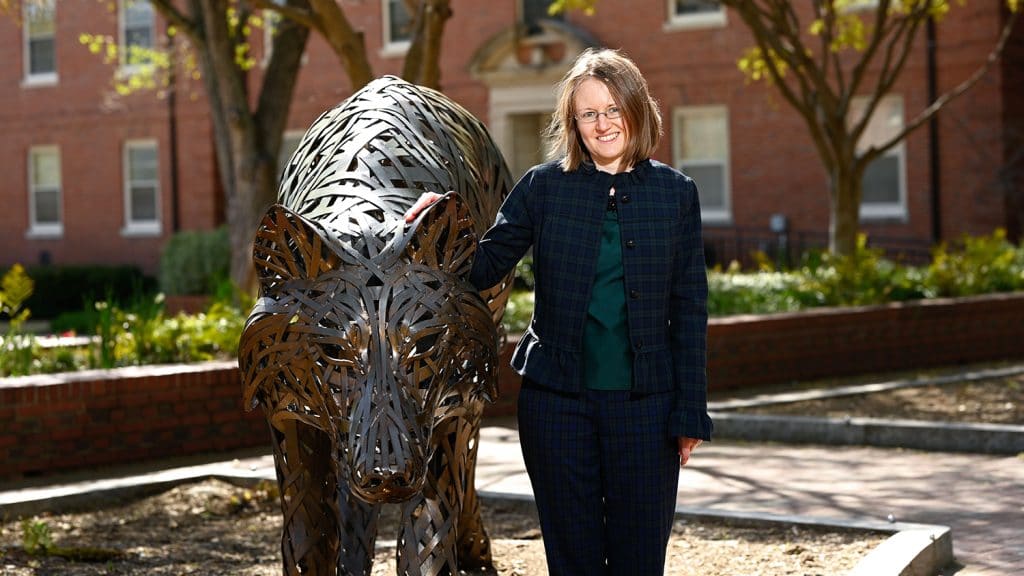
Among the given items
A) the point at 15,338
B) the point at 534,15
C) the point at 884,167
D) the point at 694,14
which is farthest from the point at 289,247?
the point at 534,15

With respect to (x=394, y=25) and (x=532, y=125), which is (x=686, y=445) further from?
(x=394, y=25)

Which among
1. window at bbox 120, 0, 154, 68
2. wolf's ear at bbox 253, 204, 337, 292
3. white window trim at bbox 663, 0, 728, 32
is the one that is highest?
window at bbox 120, 0, 154, 68

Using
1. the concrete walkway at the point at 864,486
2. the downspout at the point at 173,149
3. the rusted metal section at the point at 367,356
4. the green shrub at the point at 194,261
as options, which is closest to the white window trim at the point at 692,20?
the green shrub at the point at 194,261

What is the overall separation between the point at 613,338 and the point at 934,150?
19.9 metres

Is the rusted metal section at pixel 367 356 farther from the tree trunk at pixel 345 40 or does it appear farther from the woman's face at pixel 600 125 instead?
the tree trunk at pixel 345 40

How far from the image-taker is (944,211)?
23078mm

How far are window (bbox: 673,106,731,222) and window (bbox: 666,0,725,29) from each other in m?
1.47

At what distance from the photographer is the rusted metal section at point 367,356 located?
13.4 ft

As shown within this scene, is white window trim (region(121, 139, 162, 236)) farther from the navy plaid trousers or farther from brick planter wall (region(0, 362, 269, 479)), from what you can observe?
the navy plaid trousers

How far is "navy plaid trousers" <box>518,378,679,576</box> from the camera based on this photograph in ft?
14.4

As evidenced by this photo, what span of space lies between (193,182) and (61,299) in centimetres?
382

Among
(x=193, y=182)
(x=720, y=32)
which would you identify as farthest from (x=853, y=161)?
(x=193, y=182)

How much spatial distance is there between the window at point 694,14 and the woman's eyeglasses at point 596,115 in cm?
2088

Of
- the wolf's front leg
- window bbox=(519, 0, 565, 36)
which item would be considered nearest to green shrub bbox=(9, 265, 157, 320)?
window bbox=(519, 0, 565, 36)
